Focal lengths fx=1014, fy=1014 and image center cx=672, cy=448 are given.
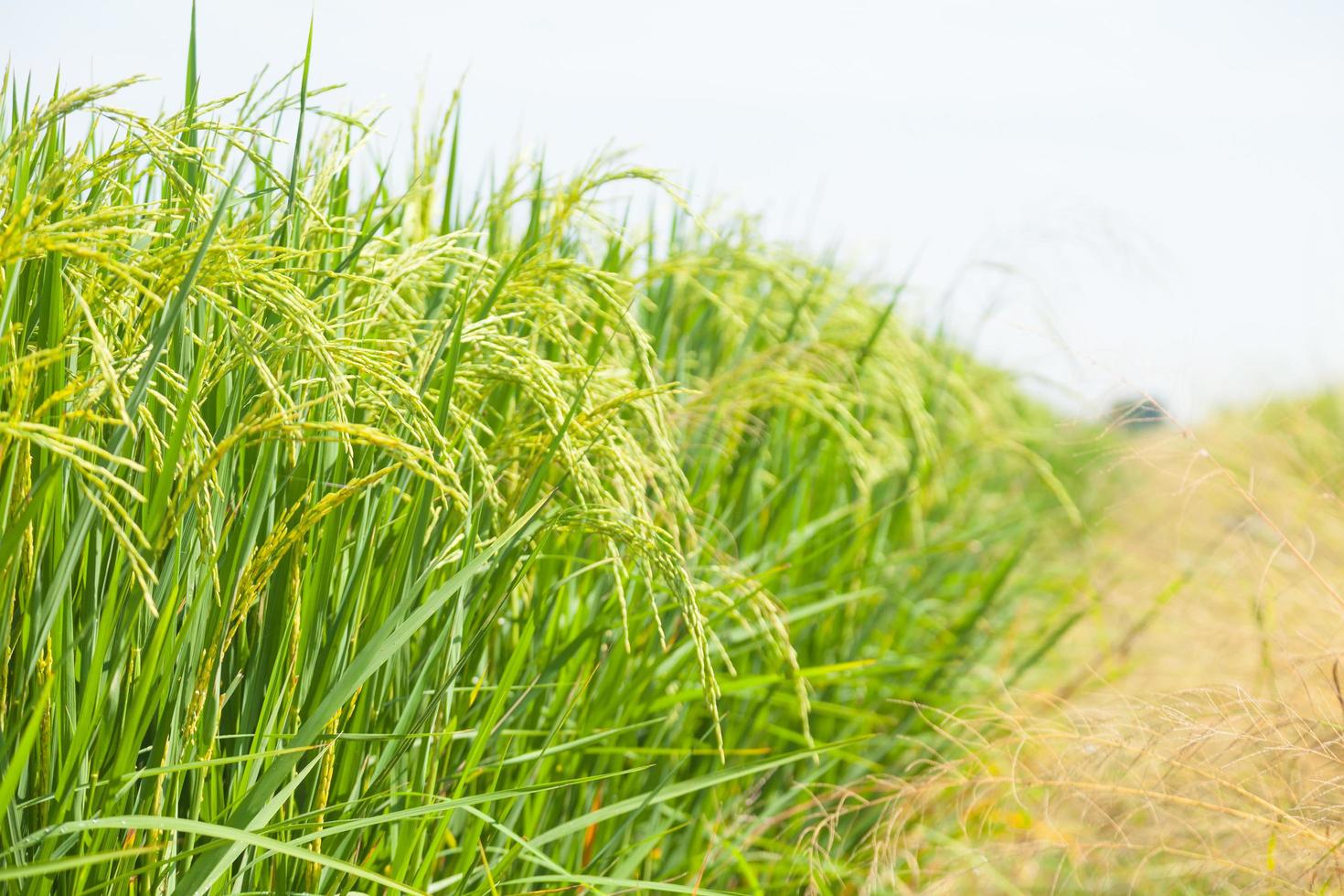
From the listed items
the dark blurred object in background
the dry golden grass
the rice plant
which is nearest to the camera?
the rice plant

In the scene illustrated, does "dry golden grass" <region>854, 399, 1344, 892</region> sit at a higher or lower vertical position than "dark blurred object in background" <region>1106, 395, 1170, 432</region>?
lower

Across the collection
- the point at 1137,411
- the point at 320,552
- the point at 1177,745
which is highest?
the point at 1137,411

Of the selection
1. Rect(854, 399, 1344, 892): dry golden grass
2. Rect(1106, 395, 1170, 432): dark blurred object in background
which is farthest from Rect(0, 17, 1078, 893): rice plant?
Rect(1106, 395, 1170, 432): dark blurred object in background

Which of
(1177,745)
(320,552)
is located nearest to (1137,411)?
(1177,745)

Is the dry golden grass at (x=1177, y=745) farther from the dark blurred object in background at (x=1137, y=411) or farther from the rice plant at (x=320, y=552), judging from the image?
the rice plant at (x=320, y=552)

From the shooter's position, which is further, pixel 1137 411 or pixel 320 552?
pixel 1137 411

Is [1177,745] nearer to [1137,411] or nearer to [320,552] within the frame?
[1137,411]

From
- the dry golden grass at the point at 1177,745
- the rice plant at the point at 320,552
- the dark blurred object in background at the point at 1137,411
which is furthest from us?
the dark blurred object in background at the point at 1137,411

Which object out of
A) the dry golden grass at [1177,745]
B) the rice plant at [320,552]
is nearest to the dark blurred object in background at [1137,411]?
the dry golden grass at [1177,745]

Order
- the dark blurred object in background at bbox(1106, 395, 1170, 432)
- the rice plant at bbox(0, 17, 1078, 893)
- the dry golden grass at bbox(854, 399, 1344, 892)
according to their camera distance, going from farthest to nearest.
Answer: the dark blurred object in background at bbox(1106, 395, 1170, 432) < the dry golden grass at bbox(854, 399, 1344, 892) < the rice plant at bbox(0, 17, 1078, 893)

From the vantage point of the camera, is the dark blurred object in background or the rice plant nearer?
the rice plant

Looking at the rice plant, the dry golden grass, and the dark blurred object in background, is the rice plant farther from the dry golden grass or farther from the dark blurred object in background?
the dark blurred object in background

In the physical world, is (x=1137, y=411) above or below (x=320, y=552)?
above

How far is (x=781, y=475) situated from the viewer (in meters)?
2.57
